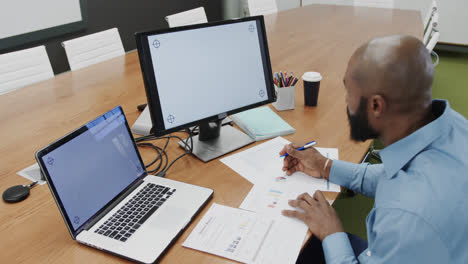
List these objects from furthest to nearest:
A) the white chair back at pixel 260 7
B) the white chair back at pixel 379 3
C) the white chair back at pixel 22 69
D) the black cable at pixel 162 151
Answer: the white chair back at pixel 379 3 → the white chair back at pixel 260 7 → the white chair back at pixel 22 69 → the black cable at pixel 162 151

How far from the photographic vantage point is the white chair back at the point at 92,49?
2.30 meters

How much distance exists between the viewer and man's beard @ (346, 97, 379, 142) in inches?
37.2

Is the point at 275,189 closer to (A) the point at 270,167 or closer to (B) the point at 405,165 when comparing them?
(A) the point at 270,167

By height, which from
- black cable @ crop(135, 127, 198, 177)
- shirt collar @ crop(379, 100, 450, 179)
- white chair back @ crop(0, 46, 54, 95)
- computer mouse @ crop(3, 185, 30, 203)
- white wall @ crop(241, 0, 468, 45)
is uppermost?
white chair back @ crop(0, 46, 54, 95)

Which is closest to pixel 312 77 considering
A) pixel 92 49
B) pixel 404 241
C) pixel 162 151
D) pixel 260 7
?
pixel 162 151

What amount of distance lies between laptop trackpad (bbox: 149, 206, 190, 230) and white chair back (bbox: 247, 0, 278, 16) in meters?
2.95

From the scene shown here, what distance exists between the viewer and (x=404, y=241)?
0.76 meters

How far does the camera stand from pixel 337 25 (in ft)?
10.0

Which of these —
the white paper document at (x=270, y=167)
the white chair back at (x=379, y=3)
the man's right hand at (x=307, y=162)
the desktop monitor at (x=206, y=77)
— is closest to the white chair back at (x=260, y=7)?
the white chair back at (x=379, y=3)

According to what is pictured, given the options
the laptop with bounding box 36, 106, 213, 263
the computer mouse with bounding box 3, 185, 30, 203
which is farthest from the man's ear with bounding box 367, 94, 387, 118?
the computer mouse with bounding box 3, 185, 30, 203

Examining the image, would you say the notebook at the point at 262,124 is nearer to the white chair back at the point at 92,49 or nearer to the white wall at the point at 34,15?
the white chair back at the point at 92,49

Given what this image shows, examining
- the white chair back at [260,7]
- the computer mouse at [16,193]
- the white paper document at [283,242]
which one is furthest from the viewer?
the white chair back at [260,7]

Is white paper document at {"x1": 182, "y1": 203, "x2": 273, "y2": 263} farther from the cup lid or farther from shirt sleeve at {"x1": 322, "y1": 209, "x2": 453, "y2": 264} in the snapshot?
the cup lid

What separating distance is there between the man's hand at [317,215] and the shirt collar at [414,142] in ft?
0.63
